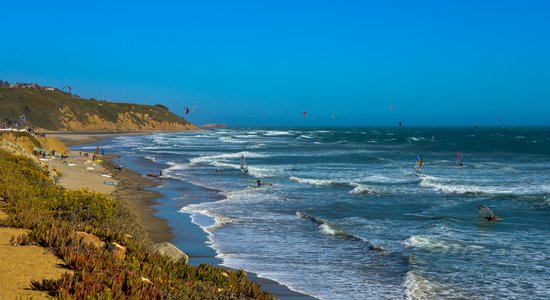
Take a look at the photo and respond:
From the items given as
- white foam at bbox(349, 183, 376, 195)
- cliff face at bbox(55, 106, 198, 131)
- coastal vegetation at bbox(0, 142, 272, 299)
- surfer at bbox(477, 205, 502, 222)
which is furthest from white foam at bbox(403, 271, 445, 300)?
cliff face at bbox(55, 106, 198, 131)

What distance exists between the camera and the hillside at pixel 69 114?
136 meters

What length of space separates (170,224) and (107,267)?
44.4 feet

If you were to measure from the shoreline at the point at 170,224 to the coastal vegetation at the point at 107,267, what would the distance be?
9.34ft

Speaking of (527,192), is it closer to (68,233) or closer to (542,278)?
(542,278)

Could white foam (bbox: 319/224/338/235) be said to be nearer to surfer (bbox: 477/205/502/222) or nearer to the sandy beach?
the sandy beach

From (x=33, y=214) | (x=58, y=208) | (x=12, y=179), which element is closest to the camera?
(x=33, y=214)

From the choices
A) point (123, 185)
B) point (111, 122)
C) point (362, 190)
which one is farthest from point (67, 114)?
point (362, 190)

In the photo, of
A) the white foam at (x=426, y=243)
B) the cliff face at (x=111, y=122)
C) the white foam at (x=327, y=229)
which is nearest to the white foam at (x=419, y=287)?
the white foam at (x=426, y=243)

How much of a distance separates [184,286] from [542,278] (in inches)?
396

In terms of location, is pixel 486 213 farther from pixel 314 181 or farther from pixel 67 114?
pixel 67 114

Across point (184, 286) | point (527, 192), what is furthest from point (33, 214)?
point (527, 192)

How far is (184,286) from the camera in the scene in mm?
A: 8586

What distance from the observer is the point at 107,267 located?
8289mm

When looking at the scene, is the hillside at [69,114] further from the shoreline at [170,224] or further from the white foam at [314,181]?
the white foam at [314,181]
